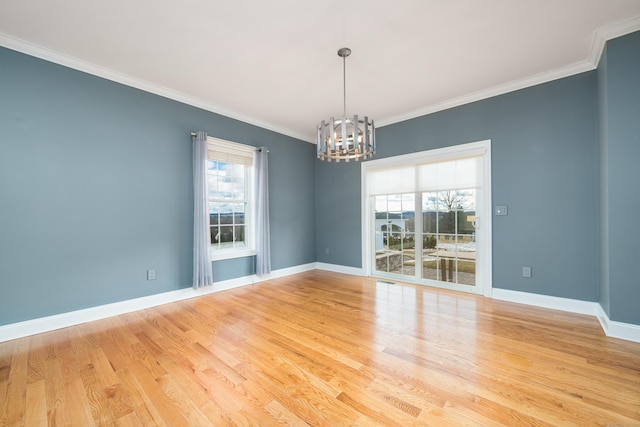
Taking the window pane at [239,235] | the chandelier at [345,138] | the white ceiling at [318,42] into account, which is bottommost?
the window pane at [239,235]

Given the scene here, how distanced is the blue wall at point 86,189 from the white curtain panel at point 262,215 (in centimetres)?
78

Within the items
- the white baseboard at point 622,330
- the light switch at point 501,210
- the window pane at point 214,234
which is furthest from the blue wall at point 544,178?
the window pane at point 214,234

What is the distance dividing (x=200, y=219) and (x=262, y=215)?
3.67 feet

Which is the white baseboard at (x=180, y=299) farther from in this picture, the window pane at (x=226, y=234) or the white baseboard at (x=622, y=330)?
the window pane at (x=226, y=234)

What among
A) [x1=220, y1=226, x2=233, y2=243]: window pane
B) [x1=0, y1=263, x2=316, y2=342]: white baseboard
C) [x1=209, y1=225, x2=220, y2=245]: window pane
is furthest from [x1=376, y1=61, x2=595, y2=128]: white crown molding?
[x1=0, y1=263, x2=316, y2=342]: white baseboard

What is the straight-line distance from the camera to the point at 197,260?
3693 millimetres

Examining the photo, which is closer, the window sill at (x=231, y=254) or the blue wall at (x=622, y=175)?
the blue wall at (x=622, y=175)

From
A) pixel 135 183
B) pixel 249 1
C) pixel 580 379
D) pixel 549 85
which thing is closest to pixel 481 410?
pixel 580 379

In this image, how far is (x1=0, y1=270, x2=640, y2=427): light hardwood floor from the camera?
155 cm

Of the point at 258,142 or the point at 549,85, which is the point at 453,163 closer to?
the point at 549,85

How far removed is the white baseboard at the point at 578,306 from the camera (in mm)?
2400

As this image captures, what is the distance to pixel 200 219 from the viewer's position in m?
3.72

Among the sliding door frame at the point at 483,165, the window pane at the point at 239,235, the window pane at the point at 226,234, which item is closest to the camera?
the sliding door frame at the point at 483,165

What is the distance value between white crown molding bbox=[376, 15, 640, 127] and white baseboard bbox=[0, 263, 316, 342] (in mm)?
4108
